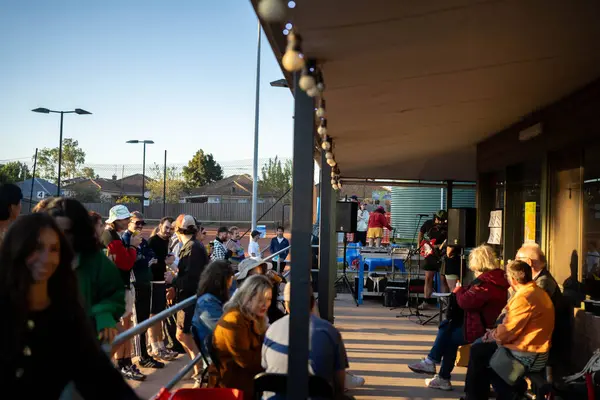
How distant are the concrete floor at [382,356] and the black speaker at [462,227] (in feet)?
4.39

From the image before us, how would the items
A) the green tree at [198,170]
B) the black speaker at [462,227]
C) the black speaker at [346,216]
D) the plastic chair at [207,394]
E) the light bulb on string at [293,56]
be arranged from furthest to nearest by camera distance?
the green tree at [198,170] < the black speaker at [346,216] < the black speaker at [462,227] < the plastic chair at [207,394] < the light bulb on string at [293,56]

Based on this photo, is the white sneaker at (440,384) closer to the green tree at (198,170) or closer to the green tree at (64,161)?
the green tree at (64,161)

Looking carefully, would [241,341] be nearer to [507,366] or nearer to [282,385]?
[282,385]

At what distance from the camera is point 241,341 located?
3.44 metres

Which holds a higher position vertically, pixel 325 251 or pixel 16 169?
pixel 16 169

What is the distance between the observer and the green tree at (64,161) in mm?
55844

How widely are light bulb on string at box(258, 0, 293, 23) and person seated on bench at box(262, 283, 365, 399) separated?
143 cm

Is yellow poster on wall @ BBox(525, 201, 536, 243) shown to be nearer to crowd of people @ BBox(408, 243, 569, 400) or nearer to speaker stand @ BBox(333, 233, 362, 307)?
crowd of people @ BBox(408, 243, 569, 400)

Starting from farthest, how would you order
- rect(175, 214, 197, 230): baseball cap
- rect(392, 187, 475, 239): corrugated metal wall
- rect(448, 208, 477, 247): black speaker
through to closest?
rect(392, 187, 475, 239): corrugated metal wall < rect(448, 208, 477, 247): black speaker < rect(175, 214, 197, 230): baseball cap

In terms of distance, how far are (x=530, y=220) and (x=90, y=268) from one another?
549 cm

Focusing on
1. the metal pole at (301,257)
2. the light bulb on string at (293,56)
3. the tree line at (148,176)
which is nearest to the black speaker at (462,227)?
the metal pole at (301,257)

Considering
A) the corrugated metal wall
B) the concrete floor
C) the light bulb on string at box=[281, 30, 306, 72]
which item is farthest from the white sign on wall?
the corrugated metal wall

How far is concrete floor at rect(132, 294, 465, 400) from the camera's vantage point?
5215 millimetres

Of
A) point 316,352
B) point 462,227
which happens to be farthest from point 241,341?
point 462,227
